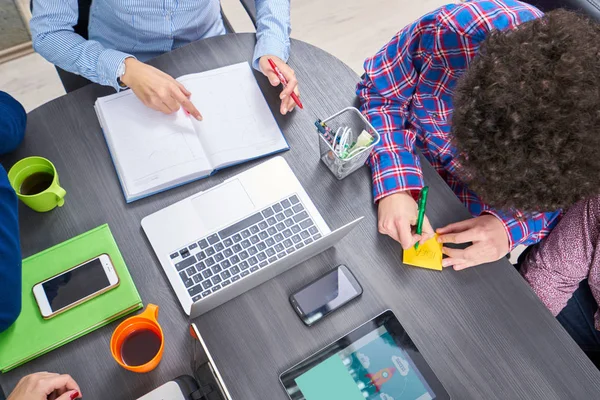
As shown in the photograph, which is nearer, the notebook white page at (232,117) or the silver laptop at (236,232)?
the silver laptop at (236,232)

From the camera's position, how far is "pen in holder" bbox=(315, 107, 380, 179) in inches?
32.8

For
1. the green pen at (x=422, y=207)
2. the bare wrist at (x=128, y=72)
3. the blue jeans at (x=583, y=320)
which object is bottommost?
the blue jeans at (x=583, y=320)

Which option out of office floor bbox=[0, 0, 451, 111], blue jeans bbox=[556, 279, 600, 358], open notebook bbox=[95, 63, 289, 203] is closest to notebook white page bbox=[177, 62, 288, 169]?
open notebook bbox=[95, 63, 289, 203]

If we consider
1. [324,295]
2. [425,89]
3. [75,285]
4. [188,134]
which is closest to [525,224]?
[425,89]

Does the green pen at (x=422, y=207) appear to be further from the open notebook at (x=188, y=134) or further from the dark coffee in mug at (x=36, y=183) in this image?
the dark coffee in mug at (x=36, y=183)

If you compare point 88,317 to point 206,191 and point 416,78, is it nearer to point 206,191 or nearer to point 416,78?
point 206,191

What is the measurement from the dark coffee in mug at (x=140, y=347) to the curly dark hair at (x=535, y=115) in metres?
0.58

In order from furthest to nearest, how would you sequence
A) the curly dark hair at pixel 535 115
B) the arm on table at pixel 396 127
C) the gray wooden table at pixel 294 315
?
the arm on table at pixel 396 127 < the gray wooden table at pixel 294 315 < the curly dark hair at pixel 535 115

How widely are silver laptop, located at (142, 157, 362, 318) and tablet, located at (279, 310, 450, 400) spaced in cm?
17

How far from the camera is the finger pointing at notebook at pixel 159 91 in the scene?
89cm

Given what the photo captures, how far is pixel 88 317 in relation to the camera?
74cm

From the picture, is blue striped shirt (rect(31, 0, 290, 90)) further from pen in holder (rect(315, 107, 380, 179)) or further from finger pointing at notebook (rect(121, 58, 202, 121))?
pen in holder (rect(315, 107, 380, 179))

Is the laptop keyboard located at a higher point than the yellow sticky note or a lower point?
higher

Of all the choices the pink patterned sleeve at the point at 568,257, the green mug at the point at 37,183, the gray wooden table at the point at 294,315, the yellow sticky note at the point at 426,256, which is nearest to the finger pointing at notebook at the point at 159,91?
the gray wooden table at the point at 294,315
